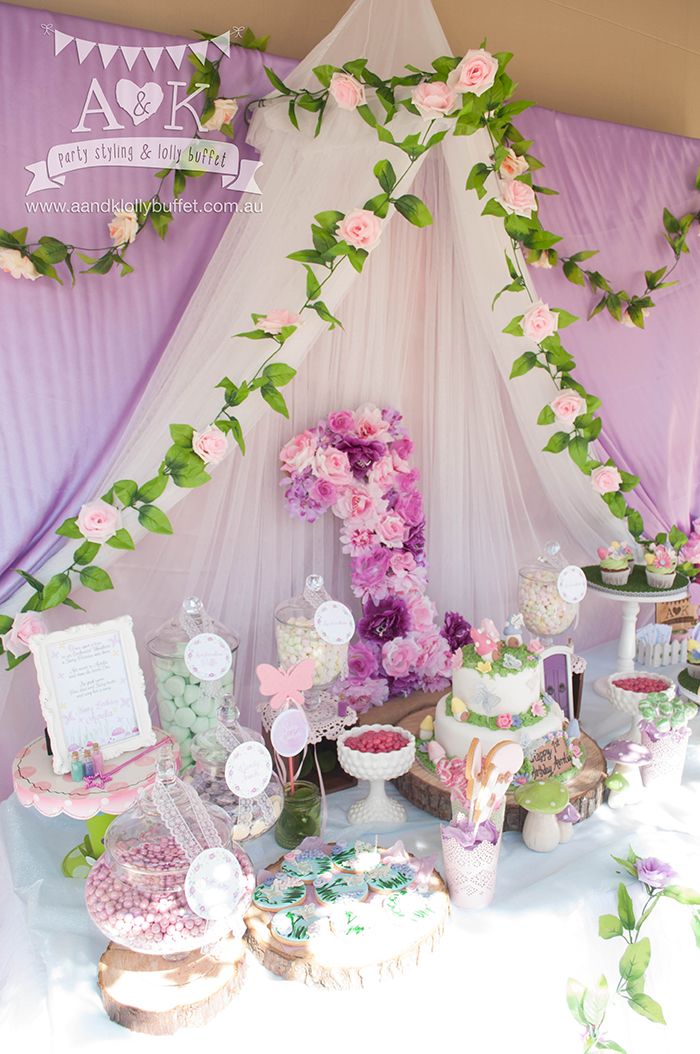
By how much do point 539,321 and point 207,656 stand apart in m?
1.32

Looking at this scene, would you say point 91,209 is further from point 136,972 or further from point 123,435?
point 136,972

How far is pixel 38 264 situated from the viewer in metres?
1.98

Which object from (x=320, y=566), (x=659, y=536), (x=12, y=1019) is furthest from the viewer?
(x=659, y=536)

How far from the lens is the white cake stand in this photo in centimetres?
266

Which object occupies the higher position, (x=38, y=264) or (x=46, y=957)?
(x=38, y=264)

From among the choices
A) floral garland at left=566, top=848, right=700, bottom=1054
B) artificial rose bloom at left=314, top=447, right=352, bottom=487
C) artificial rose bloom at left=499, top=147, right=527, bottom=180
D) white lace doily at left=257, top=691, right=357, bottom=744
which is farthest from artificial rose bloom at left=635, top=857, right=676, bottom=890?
artificial rose bloom at left=499, top=147, right=527, bottom=180

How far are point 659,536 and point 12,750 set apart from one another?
230cm

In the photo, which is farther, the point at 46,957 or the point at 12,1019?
the point at 46,957

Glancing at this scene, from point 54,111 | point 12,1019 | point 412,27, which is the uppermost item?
point 412,27

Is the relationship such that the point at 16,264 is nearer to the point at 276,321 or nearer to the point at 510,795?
the point at 276,321

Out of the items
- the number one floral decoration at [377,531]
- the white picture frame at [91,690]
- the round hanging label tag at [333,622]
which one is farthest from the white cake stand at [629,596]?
the white picture frame at [91,690]

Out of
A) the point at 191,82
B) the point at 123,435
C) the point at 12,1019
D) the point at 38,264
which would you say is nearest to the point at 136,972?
the point at 12,1019

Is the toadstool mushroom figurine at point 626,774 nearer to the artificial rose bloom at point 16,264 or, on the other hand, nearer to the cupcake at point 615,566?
the cupcake at point 615,566

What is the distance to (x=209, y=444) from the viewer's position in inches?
76.4
